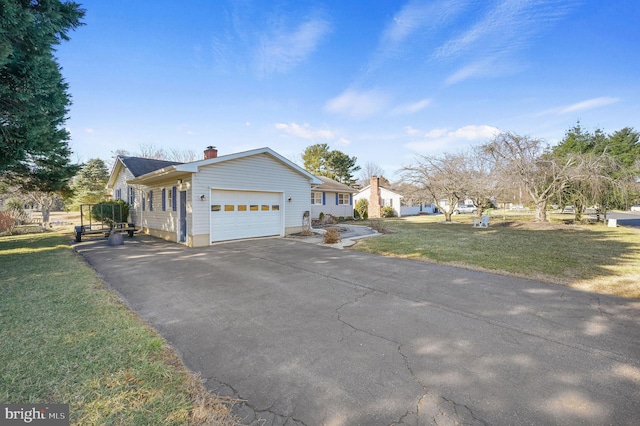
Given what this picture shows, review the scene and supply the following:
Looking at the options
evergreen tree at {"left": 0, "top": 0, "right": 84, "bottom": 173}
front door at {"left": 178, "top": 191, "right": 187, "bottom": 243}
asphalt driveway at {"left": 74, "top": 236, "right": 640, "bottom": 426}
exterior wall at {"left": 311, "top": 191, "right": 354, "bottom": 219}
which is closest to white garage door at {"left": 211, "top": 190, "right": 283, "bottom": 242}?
front door at {"left": 178, "top": 191, "right": 187, "bottom": 243}

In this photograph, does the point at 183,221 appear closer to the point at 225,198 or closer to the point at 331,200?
the point at 225,198

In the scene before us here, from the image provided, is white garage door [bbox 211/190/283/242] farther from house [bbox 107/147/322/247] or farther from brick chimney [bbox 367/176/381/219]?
brick chimney [bbox 367/176/381/219]

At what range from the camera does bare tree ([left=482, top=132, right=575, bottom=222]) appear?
17.5m

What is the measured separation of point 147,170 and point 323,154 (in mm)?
24038

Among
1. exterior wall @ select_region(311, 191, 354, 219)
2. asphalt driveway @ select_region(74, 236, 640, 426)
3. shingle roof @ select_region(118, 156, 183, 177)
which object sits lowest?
asphalt driveway @ select_region(74, 236, 640, 426)

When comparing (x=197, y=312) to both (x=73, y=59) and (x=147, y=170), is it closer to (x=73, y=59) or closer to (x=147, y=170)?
(x=73, y=59)

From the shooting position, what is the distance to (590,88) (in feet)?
41.7

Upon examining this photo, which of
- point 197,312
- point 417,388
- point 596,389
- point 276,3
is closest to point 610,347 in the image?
point 596,389

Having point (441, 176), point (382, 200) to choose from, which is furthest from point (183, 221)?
point (382, 200)

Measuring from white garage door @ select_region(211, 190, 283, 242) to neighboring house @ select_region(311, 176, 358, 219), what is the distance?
7.17 metres

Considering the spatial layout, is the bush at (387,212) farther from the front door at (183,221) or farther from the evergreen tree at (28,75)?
the evergreen tree at (28,75)

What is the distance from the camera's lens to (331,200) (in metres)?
22.9

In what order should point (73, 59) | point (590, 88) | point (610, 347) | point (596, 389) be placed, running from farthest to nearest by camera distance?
point (590, 88) < point (73, 59) < point (610, 347) < point (596, 389)

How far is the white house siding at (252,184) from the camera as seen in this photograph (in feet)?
34.4
